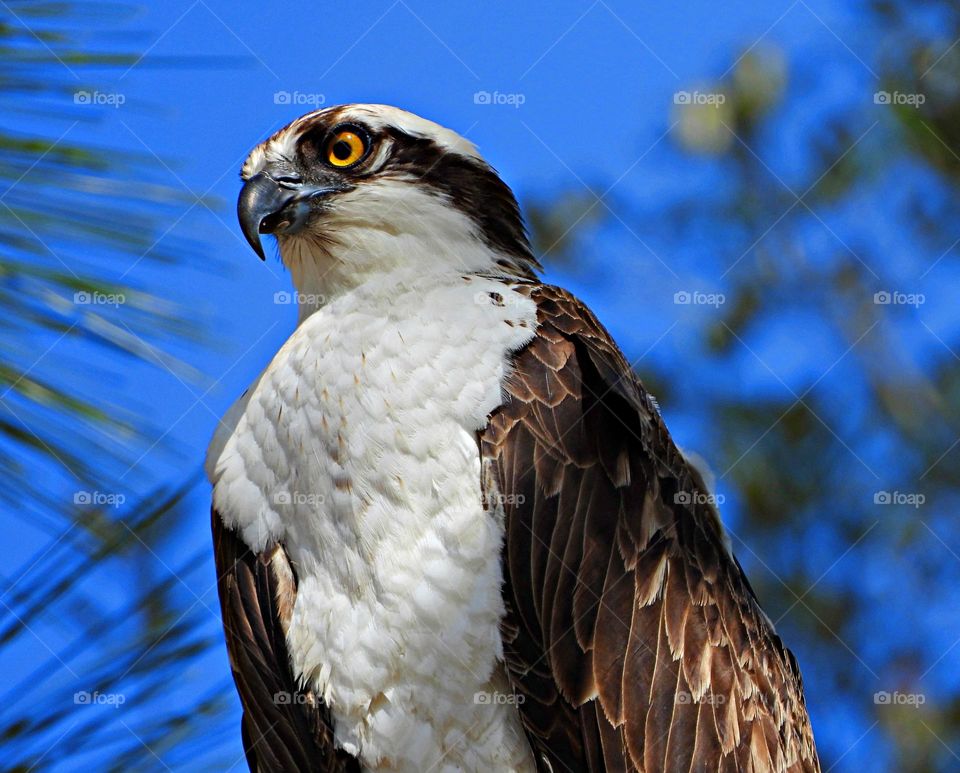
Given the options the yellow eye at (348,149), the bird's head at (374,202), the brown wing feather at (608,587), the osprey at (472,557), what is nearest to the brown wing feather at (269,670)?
the osprey at (472,557)

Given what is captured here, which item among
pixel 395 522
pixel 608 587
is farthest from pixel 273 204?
pixel 608 587

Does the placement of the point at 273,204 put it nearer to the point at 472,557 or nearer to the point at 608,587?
the point at 472,557

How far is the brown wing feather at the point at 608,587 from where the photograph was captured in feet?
12.4

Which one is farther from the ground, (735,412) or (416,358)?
(416,358)

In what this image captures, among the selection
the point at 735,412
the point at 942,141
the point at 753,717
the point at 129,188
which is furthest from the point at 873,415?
the point at 129,188

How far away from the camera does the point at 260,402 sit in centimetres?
414

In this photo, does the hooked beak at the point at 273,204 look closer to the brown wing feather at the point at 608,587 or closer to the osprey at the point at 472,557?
the osprey at the point at 472,557

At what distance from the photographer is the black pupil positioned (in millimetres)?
4578

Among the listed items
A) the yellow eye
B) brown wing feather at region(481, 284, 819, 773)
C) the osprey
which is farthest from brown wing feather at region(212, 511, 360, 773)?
the yellow eye

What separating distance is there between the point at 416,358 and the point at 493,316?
0.28 meters

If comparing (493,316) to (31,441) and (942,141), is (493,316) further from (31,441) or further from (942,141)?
(942,141)

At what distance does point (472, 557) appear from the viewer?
3.79m

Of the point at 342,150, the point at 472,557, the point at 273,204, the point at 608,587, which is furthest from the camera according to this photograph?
the point at 342,150

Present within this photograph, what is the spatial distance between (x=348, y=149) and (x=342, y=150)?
0.02 m
